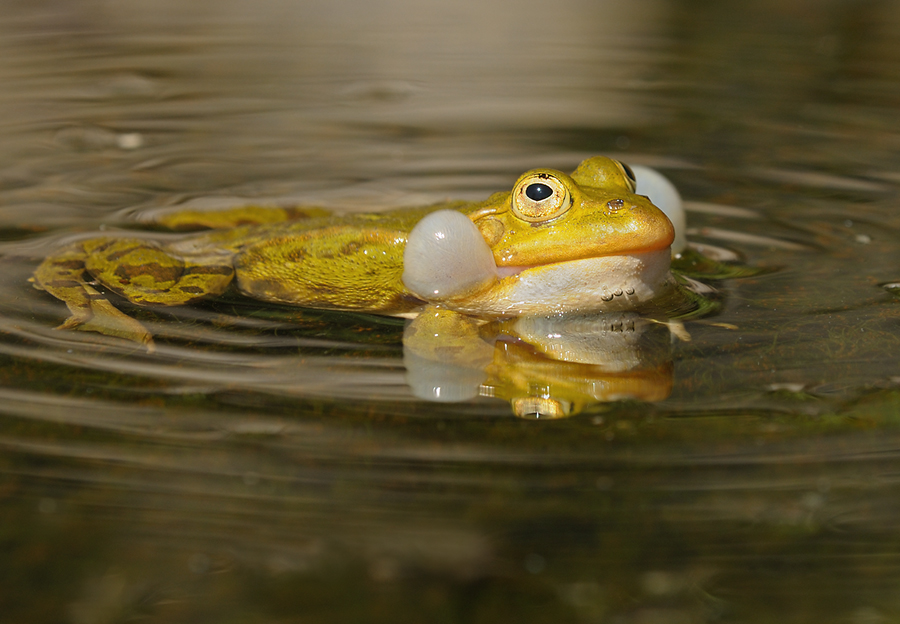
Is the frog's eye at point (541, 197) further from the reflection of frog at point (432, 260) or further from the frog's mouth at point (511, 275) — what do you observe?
the frog's mouth at point (511, 275)

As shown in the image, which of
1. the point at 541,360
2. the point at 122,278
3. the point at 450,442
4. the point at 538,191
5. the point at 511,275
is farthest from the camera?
the point at 122,278

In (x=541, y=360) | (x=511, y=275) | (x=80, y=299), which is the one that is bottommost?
(x=541, y=360)

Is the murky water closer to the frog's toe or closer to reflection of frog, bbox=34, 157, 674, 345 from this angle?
reflection of frog, bbox=34, 157, 674, 345

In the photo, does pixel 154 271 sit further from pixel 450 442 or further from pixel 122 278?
pixel 450 442

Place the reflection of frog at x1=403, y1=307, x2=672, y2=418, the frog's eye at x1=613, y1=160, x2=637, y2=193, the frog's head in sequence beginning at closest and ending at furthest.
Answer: the reflection of frog at x1=403, y1=307, x2=672, y2=418, the frog's head, the frog's eye at x1=613, y1=160, x2=637, y2=193

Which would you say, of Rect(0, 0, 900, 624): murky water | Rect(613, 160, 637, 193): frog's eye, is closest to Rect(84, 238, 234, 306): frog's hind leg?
Rect(0, 0, 900, 624): murky water

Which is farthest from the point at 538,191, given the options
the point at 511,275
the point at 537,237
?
the point at 511,275

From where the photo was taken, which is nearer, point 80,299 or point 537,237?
point 537,237

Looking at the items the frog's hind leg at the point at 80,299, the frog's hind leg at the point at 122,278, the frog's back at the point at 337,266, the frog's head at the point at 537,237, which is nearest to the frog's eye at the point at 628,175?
the frog's head at the point at 537,237
